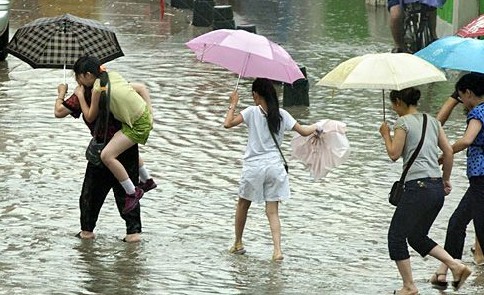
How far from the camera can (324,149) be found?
9750 millimetres

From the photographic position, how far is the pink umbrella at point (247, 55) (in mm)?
9469

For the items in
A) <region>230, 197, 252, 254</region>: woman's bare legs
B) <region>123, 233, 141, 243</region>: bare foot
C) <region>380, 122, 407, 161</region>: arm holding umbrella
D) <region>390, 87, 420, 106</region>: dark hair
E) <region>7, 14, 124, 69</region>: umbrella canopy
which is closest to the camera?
<region>380, 122, 407, 161</region>: arm holding umbrella

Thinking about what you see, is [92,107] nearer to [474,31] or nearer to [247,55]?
[247,55]

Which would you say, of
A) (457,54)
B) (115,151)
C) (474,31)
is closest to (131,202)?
(115,151)

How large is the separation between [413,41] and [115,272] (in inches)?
454

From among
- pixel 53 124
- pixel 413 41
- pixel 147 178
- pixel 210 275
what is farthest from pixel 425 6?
pixel 210 275

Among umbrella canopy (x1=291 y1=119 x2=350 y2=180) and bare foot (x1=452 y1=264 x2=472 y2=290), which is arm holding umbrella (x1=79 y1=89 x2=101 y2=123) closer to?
umbrella canopy (x1=291 y1=119 x2=350 y2=180)

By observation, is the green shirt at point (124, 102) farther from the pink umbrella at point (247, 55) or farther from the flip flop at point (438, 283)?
the flip flop at point (438, 283)

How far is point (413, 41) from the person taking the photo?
19844mm

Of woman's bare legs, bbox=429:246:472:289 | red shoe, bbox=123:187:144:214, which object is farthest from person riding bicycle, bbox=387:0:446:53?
woman's bare legs, bbox=429:246:472:289

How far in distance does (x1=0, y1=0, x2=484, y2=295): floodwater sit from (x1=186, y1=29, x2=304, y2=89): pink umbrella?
4.35 feet

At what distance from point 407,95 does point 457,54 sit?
1.93 ft

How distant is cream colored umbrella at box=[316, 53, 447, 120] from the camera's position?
27.8 ft

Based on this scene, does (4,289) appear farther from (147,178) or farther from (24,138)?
(24,138)
